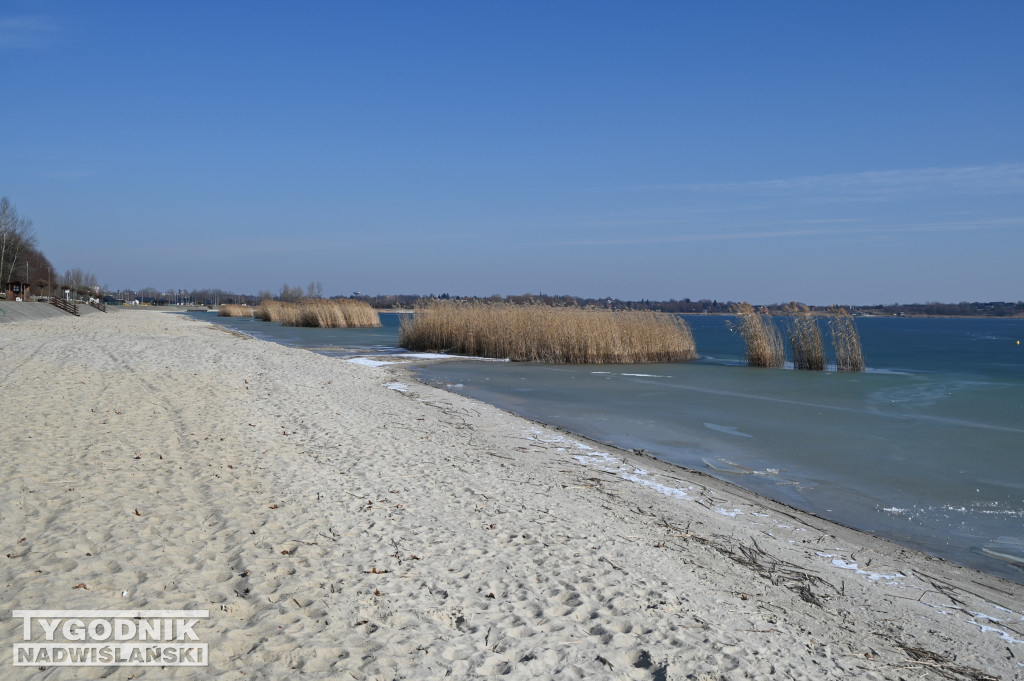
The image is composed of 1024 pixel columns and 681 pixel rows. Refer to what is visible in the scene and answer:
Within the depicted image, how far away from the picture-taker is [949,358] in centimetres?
3228

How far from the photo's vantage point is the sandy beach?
3.58 meters

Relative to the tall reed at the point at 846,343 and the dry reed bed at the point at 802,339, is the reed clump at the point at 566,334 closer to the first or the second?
the dry reed bed at the point at 802,339

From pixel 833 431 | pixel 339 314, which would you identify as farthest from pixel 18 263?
pixel 833 431

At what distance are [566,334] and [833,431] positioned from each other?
1216cm

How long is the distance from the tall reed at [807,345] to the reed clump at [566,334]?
403 cm

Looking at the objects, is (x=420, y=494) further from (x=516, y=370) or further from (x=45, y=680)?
(x=516, y=370)

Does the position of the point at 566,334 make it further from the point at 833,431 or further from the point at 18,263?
the point at 18,263

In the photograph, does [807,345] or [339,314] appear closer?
[807,345]

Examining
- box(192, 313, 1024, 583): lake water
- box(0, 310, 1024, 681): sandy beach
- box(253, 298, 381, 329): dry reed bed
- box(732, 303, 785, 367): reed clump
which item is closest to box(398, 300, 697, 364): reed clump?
box(192, 313, 1024, 583): lake water

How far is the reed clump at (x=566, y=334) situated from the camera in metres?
23.1

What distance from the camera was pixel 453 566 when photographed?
4633mm

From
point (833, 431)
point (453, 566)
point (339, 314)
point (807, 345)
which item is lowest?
point (833, 431)

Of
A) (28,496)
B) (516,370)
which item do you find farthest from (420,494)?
(516,370)

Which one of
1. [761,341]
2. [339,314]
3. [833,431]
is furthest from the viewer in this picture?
[339,314]
